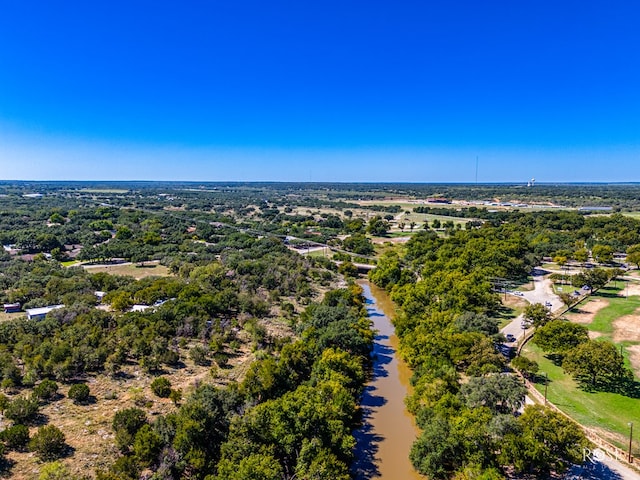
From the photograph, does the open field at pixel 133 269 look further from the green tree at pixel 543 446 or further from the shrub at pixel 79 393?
the green tree at pixel 543 446

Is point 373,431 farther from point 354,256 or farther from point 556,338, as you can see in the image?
point 354,256

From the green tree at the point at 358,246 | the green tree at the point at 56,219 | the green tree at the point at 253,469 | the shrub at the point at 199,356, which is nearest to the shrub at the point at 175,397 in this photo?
the shrub at the point at 199,356

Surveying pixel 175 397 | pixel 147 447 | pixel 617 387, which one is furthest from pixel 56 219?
pixel 617 387

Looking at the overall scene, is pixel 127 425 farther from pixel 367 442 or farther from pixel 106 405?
pixel 367 442

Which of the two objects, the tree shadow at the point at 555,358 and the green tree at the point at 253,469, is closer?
the green tree at the point at 253,469

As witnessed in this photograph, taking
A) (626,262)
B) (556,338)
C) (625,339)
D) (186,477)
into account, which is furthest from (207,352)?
(626,262)

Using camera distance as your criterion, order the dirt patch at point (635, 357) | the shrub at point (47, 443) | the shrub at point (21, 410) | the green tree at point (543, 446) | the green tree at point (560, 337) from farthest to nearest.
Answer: the green tree at point (560, 337)
the dirt patch at point (635, 357)
the shrub at point (21, 410)
the shrub at point (47, 443)
the green tree at point (543, 446)

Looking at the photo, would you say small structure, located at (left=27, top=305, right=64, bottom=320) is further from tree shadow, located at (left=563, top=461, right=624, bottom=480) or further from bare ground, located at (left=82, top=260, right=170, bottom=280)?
tree shadow, located at (left=563, top=461, right=624, bottom=480)

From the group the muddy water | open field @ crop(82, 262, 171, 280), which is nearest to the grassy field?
the muddy water
